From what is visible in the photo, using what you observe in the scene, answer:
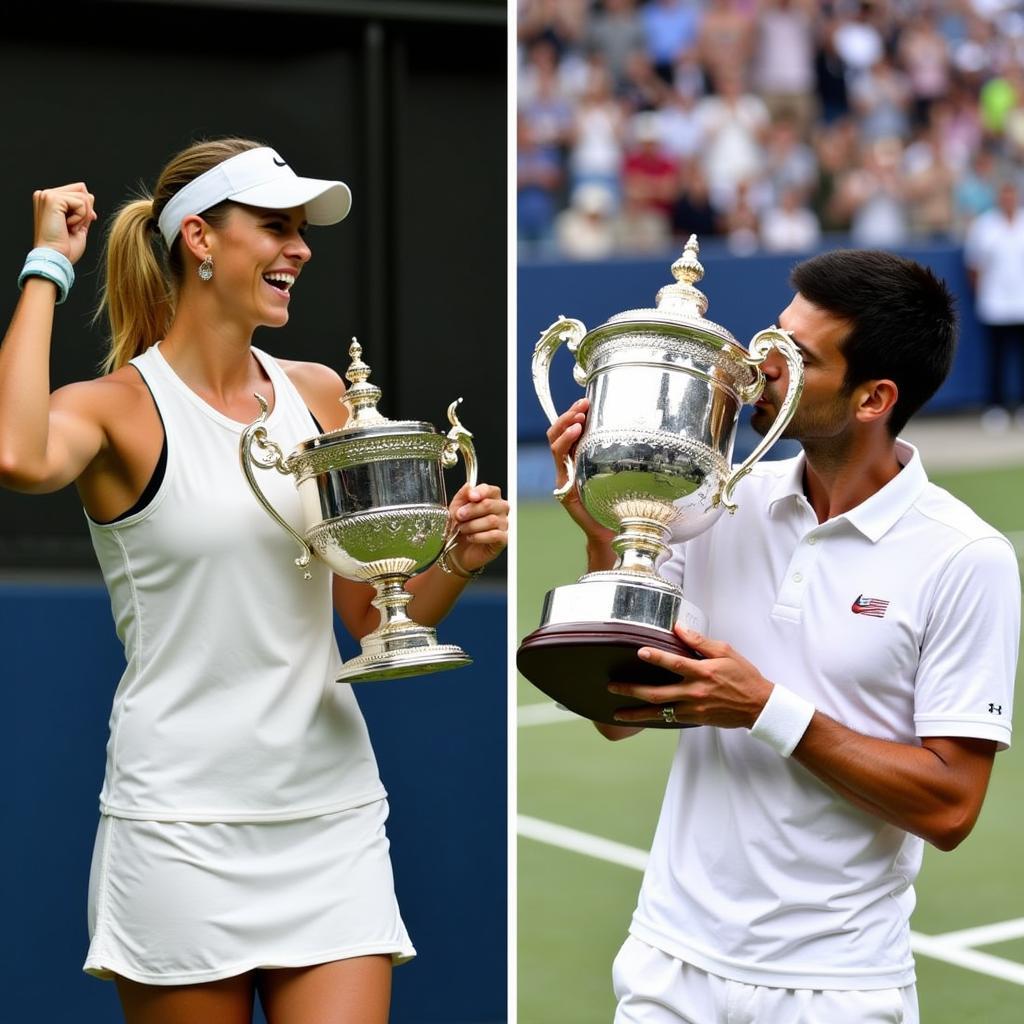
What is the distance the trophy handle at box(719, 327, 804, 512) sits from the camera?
255cm

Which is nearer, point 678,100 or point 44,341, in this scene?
point 44,341

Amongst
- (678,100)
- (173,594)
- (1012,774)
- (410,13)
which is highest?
(678,100)

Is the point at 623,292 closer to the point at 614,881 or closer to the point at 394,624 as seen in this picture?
the point at 614,881

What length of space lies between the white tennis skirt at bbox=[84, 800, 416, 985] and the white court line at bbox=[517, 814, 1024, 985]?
87.5 inches

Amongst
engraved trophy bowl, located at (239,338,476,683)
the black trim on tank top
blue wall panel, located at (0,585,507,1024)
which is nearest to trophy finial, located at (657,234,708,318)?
engraved trophy bowl, located at (239,338,476,683)

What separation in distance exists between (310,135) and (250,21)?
0.29m

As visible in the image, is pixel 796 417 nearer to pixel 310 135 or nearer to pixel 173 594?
pixel 173 594

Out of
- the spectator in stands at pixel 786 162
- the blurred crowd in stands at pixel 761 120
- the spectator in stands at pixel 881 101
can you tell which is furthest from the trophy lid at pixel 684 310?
the spectator in stands at pixel 881 101

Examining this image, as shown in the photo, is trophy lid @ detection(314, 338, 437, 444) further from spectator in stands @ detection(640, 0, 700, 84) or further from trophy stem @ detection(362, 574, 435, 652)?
spectator in stands @ detection(640, 0, 700, 84)

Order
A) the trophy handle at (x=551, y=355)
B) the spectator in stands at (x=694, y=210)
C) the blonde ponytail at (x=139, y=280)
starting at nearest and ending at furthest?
the trophy handle at (x=551, y=355) → the blonde ponytail at (x=139, y=280) → the spectator in stands at (x=694, y=210)

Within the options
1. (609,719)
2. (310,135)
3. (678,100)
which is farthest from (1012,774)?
(678,100)

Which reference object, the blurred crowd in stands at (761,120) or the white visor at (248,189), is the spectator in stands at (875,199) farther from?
the white visor at (248,189)

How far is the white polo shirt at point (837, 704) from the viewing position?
8.66ft

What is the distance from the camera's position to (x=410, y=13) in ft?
14.9
